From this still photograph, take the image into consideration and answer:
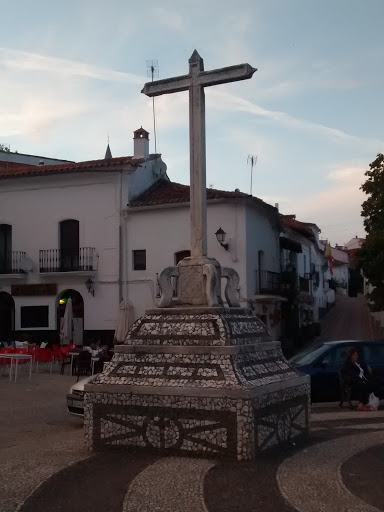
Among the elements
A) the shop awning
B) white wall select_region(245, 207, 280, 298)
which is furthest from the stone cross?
the shop awning

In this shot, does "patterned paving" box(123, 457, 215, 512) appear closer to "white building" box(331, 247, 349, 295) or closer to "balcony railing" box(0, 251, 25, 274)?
"balcony railing" box(0, 251, 25, 274)

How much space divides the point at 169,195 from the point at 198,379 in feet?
61.6

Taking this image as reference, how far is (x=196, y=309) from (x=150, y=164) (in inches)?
796

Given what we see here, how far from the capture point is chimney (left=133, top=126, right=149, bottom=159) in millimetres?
26500

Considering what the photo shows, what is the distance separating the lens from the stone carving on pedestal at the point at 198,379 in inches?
261

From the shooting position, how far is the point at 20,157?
3819 centimetres

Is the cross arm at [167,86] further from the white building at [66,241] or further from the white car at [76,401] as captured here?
the white building at [66,241]

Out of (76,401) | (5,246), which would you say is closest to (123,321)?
(5,246)

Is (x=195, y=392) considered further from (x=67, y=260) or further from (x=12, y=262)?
Answer: (x=12, y=262)

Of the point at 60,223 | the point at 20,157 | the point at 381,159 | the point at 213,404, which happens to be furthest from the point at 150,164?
the point at 213,404

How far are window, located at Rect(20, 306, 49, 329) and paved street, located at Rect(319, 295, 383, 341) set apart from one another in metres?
14.4

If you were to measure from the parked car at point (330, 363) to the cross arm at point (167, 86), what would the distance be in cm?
607

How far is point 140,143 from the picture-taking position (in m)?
26.6

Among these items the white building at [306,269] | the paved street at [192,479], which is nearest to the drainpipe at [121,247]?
the white building at [306,269]
